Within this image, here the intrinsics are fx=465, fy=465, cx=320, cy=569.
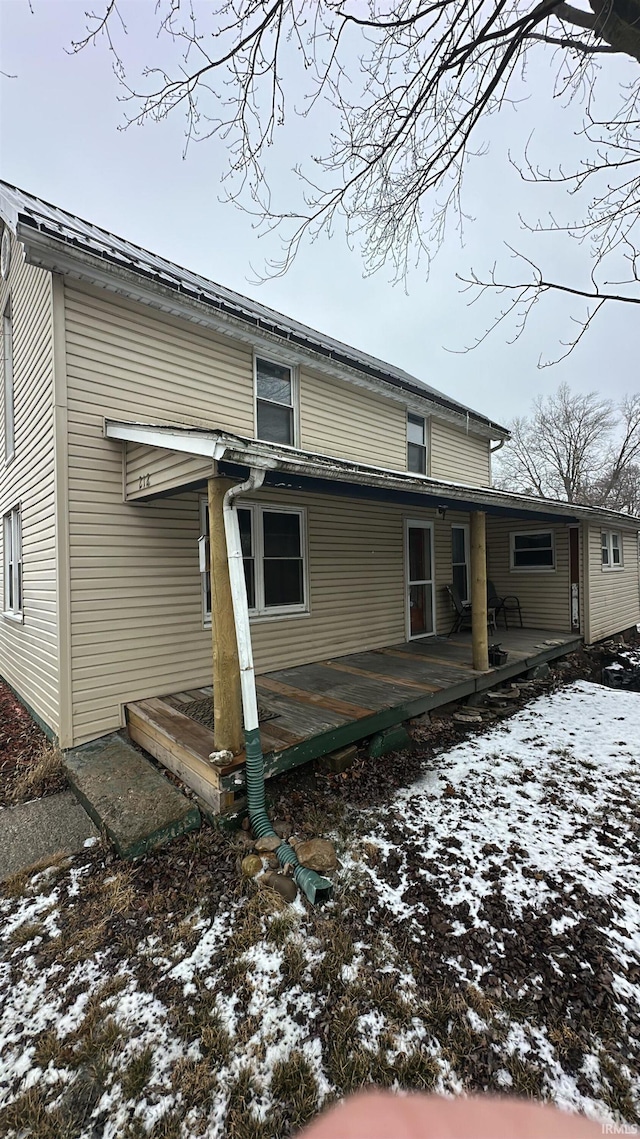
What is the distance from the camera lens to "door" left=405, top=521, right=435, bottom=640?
27.8 ft

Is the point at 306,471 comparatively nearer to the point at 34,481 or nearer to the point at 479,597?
the point at 34,481

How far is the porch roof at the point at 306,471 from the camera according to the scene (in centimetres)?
322

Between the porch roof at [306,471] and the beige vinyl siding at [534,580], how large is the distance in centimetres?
307

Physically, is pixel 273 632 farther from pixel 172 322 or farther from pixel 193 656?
pixel 172 322

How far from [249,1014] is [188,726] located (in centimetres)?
228

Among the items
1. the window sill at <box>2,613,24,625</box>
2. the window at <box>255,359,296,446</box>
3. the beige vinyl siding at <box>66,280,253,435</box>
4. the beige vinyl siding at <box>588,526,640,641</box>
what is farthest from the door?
the window sill at <box>2,613,24,625</box>

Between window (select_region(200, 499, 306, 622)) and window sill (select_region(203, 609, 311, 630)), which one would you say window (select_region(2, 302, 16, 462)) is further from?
window sill (select_region(203, 609, 311, 630))

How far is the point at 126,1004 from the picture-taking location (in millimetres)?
2156

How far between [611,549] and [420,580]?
5452mm

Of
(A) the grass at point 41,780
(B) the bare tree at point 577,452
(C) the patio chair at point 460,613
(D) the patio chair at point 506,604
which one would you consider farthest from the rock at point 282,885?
(B) the bare tree at point 577,452

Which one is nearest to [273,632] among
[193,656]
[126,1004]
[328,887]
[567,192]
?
[193,656]

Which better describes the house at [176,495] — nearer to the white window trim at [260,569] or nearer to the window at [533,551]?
the white window trim at [260,569]

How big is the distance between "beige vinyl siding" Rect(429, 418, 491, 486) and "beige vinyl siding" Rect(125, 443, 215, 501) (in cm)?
606

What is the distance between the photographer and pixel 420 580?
8719 mm
